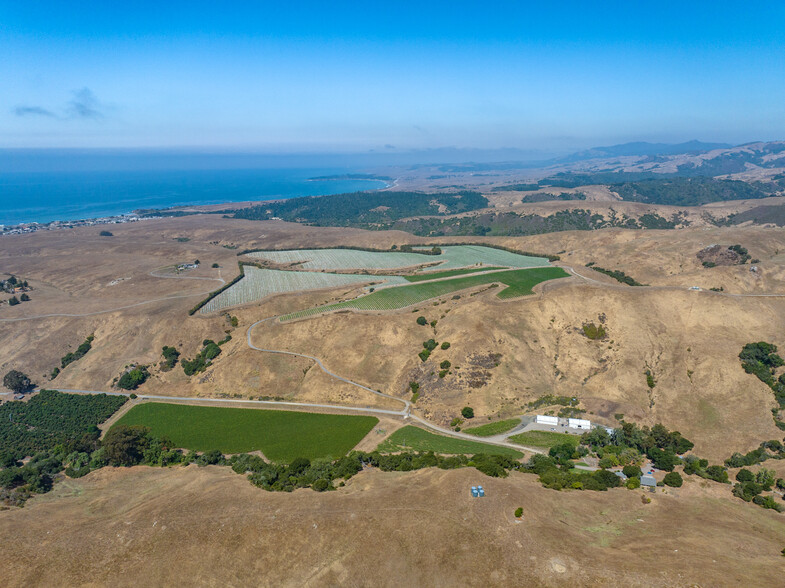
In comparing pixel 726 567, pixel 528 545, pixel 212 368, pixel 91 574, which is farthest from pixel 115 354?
pixel 726 567

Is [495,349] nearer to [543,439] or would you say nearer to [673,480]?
[543,439]

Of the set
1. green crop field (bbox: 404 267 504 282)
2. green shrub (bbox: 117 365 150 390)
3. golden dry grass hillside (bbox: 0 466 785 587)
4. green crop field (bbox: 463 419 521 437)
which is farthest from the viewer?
green crop field (bbox: 404 267 504 282)

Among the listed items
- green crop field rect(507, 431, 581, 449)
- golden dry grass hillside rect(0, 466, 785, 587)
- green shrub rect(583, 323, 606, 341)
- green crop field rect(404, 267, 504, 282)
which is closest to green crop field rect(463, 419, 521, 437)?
green crop field rect(507, 431, 581, 449)

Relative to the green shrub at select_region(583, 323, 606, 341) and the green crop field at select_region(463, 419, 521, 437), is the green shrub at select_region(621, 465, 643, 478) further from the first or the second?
the green shrub at select_region(583, 323, 606, 341)

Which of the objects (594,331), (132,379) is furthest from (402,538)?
(132,379)

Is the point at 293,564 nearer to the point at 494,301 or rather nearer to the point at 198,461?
the point at 198,461

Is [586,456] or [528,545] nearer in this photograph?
[528,545]
